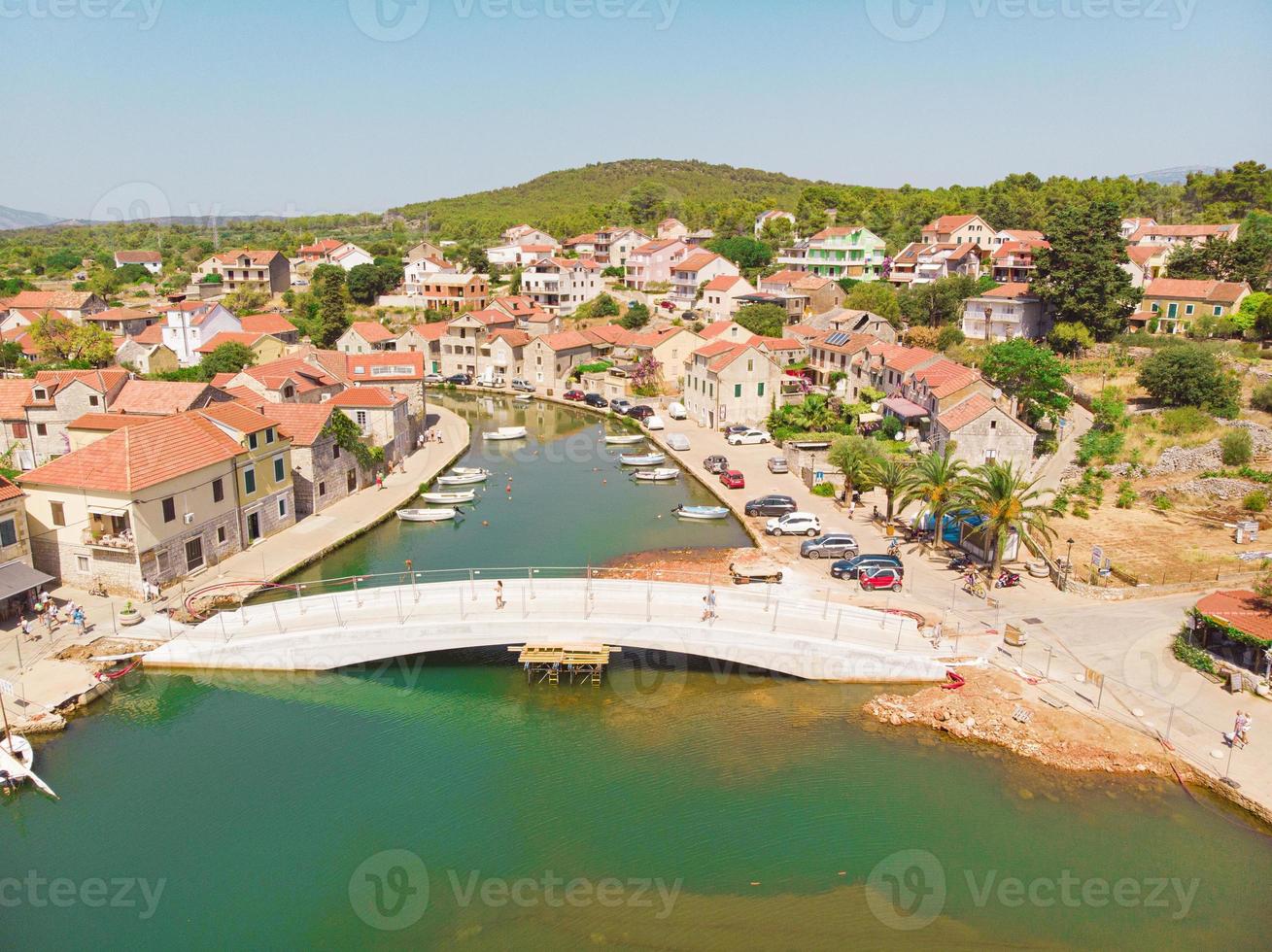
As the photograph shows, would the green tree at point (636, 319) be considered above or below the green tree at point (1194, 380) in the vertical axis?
above

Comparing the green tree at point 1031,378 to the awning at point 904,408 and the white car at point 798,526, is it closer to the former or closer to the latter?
the awning at point 904,408

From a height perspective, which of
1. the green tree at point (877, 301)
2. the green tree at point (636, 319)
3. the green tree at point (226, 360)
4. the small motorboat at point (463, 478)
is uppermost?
the green tree at point (877, 301)

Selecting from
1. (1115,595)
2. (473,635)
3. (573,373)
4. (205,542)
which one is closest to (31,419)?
(205,542)

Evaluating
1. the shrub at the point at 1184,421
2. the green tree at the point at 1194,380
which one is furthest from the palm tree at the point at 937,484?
the green tree at the point at 1194,380

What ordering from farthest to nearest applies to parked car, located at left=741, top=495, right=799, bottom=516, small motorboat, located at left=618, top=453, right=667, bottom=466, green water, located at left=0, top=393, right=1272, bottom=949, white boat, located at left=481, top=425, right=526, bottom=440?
white boat, located at left=481, top=425, right=526, bottom=440 < small motorboat, located at left=618, top=453, right=667, bottom=466 < parked car, located at left=741, top=495, right=799, bottom=516 < green water, located at left=0, top=393, right=1272, bottom=949

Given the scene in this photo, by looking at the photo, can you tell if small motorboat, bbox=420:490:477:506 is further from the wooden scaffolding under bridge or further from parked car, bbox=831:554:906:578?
parked car, bbox=831:554:906:578

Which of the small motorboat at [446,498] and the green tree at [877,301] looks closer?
the small motorboat at [446,498]

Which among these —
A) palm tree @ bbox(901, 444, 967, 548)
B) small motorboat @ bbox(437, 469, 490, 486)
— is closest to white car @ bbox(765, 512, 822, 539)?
palm tree @ bbox(901, 444, 967, 548)

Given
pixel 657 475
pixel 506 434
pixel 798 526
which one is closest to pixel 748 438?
pixel 657 475
